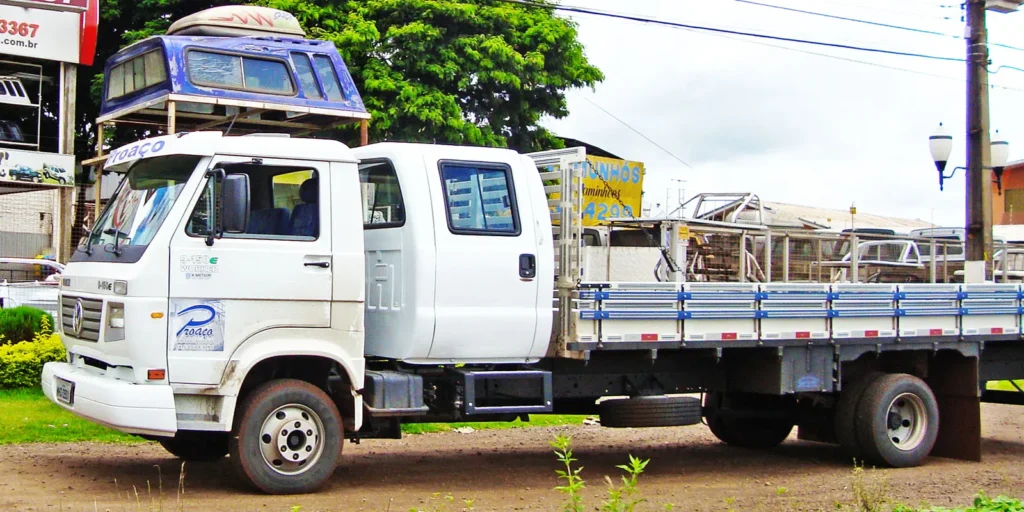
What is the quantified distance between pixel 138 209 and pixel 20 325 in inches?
246

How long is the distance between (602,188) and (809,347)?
1677 centimetres

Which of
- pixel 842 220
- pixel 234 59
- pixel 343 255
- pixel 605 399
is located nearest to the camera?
pixel 343 255

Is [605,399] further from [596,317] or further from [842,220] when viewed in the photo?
[842,220]

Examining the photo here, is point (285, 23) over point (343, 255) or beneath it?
over

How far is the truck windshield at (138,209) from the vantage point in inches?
309

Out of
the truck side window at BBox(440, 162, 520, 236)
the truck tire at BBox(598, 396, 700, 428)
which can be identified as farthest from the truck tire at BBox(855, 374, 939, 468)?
the truck side window at BBox(440, 162, 520, 236)

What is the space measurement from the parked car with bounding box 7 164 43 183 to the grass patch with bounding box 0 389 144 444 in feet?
→ 30.5

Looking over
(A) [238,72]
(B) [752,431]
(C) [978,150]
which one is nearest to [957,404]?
(B) [752,431]

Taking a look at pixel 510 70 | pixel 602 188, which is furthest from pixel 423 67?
pixel 602 188

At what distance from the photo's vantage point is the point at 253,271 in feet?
25.9

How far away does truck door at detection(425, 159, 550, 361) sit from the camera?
8516mm

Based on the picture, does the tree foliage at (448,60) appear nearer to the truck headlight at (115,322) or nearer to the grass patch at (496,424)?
the grass patch at (496,424)

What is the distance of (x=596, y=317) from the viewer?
8.95m

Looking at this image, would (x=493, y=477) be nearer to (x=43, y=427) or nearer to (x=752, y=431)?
(x=752, y=431)
